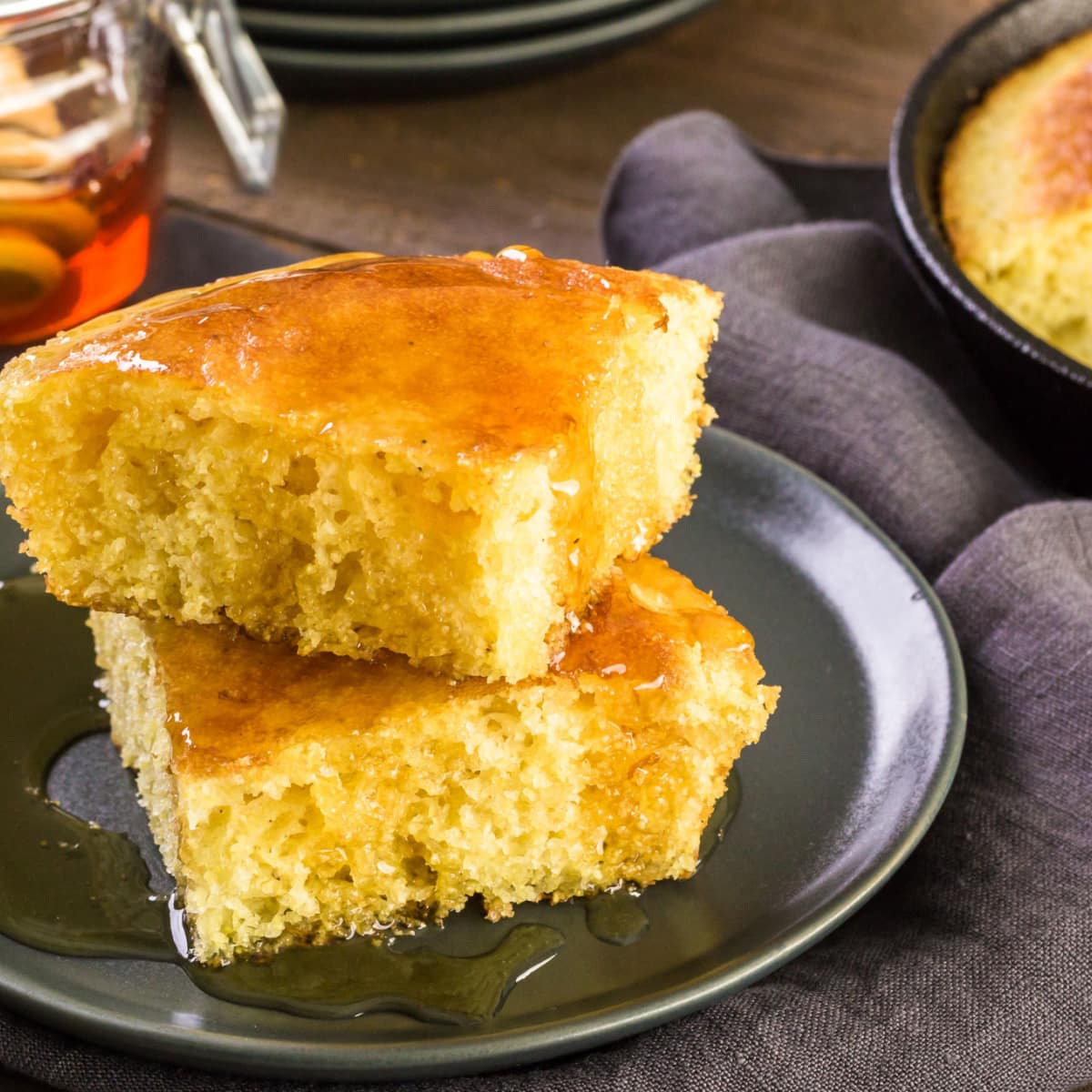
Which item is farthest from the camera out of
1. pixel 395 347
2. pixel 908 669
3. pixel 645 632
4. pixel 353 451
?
pixel 908 669

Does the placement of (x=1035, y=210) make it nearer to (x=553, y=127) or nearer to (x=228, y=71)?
(x=553, y=127)

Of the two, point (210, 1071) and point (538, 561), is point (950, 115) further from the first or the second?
point (210, 1071)

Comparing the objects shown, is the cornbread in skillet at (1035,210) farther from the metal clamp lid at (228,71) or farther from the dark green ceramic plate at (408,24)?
the metal clamp lid at (228,71)

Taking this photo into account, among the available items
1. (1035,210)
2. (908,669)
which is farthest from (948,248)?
(908,669)

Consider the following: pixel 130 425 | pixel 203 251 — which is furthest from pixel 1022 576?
pixel 203 251

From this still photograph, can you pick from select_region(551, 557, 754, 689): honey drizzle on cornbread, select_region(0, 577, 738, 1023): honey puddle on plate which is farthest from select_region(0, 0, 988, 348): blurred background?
select_region(551, 557, 754, 689): honey drizzle on cornbread

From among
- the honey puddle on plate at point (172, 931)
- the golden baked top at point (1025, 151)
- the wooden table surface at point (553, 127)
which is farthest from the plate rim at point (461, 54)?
the honey puddle on plate at point (172, 931)
